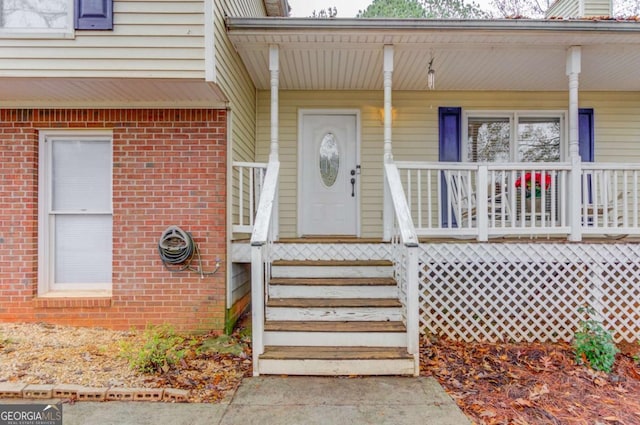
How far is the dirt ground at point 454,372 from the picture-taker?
277 cm

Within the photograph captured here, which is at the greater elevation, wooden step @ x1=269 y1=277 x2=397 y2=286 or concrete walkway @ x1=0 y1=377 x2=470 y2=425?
wooden step @ x1=269 y1=277 x2=397 y2=286

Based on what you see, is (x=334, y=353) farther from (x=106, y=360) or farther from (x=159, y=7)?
(x=159, y=7)

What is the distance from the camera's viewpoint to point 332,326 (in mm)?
3553

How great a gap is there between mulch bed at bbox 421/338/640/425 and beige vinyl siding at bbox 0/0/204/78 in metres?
3.57

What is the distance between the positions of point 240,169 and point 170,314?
1.79 meters

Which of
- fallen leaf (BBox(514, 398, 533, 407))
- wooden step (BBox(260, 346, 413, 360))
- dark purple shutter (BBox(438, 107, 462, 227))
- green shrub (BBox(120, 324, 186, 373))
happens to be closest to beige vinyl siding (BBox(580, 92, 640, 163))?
dark purple shutter (BBox(438, 107, 462, 227))

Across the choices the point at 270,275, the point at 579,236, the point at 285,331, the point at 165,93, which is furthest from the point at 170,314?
the point at 579,236

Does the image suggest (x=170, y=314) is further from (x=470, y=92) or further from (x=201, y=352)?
(x=470, y=92)

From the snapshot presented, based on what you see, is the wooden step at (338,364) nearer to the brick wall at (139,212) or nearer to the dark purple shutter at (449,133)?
the brick wall at (139,212)

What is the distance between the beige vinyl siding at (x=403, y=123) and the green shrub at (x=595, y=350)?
2908 mm

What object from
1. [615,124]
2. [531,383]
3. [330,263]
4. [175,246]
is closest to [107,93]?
[175,246]

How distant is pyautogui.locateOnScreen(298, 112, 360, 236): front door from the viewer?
5.92 m

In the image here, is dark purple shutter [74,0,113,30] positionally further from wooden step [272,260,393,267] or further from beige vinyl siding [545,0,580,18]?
beige vinyl siding [545,0,580,18]
